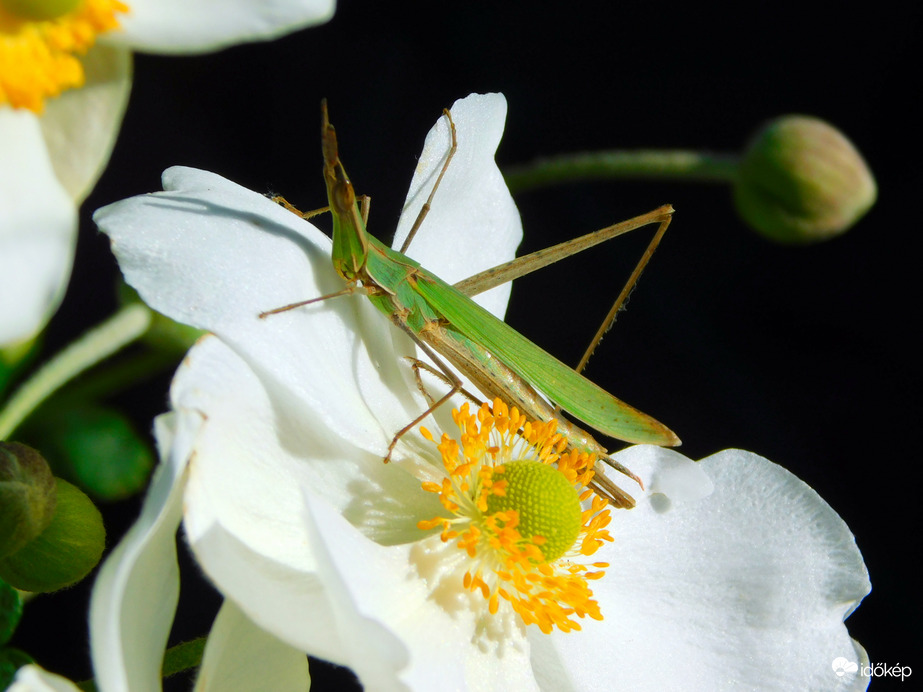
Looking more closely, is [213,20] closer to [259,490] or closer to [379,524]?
[259,490]

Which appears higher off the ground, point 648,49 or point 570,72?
point 648,49

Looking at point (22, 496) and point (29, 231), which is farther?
point (22, 496)

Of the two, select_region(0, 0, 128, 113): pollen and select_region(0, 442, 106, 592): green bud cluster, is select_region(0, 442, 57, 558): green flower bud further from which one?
select_region(0, 0, 128, 113): pollen

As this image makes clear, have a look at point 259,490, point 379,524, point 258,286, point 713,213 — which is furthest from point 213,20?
point 713,213

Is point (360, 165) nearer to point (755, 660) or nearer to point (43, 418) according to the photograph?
point (43, 418)

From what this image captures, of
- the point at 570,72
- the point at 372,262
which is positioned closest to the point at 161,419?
the point at 372,262

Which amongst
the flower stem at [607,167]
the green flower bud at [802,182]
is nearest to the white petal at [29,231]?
the flower stem at [607,167]
